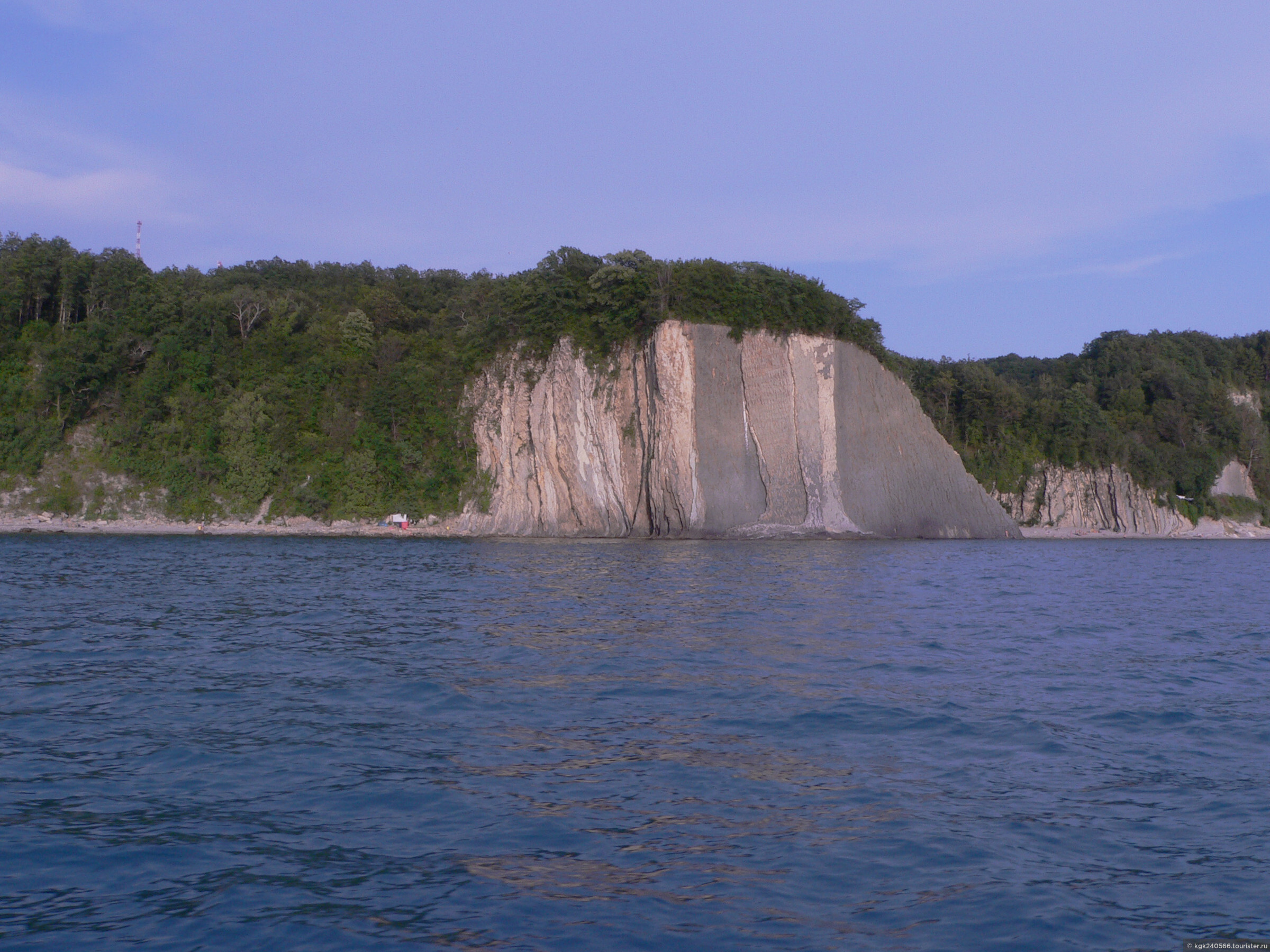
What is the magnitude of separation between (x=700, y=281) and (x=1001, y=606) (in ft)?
110

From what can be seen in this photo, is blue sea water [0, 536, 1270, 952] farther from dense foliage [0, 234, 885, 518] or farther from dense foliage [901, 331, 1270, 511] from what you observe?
dense foliage [901, 331, 1270, 511]

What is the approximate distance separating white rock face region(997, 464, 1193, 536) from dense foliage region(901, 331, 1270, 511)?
35.5 inches

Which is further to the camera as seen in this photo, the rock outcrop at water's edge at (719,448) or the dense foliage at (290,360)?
the dense foliage at (290,360)

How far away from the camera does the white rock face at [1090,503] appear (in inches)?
2741

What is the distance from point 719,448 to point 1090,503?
125ft

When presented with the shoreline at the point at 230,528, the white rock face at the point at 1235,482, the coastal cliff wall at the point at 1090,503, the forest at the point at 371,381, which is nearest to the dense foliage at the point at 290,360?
the forest at the point at 371,381

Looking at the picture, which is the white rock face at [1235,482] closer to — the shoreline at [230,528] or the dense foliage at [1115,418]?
the dense foliage at [1115,418]

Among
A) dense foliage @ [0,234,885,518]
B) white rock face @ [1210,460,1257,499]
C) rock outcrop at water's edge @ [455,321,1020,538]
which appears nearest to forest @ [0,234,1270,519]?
dense foliage @ [0,234,885,518]

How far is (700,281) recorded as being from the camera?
49.8 m

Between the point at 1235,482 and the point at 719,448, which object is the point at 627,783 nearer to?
the point at 719,448

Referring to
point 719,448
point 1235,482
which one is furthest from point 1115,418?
point 719,448

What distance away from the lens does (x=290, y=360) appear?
205 ft

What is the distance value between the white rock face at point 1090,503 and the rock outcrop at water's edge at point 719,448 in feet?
61.3

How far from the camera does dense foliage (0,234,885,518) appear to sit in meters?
50.6
